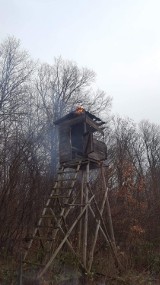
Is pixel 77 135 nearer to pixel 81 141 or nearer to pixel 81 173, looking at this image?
pixel 81 141

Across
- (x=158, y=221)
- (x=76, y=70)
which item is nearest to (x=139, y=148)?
(x=76, y=70)

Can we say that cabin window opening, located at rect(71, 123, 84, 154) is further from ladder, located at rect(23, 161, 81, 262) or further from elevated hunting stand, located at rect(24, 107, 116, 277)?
ladder, located at rect(23, 161, 81, 262)

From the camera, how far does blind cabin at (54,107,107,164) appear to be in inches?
500

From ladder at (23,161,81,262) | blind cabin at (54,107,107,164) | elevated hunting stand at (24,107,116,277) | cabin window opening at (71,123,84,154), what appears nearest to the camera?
ladder at (23,161,81,262)

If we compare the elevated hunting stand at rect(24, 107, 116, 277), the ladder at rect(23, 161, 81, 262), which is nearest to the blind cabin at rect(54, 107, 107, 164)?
the elevated hunting stand at rect(24, 107, 116, 277)

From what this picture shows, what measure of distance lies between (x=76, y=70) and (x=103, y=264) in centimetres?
2663

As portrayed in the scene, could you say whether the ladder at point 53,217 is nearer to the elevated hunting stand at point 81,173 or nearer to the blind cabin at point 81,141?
the elevated hunting stand at point 81,173

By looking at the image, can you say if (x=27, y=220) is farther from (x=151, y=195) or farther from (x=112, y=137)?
(x=112, y=137)

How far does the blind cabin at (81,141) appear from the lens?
1269cm

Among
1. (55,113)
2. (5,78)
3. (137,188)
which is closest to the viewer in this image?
(137,188)

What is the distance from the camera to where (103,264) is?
11.5 metres

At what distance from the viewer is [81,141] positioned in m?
14.0

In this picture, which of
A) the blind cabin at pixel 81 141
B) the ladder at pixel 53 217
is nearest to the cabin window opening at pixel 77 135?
the blind cabin at pixel 81 141

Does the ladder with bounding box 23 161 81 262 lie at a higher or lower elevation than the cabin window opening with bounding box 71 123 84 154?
lower
